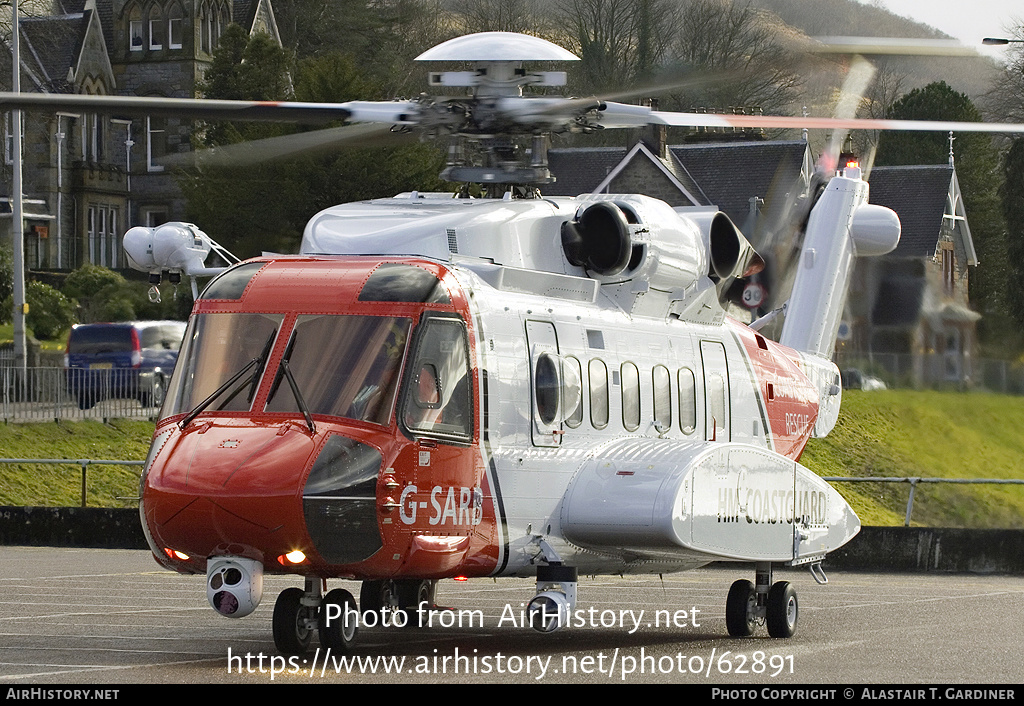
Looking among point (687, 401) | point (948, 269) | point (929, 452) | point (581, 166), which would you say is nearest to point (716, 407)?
point (687, 401)

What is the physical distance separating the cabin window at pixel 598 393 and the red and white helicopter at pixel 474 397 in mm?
28

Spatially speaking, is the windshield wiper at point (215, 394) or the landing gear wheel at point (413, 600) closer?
Answer: the windshield wiper at point (215, 394)

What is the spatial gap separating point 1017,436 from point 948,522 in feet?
23.1

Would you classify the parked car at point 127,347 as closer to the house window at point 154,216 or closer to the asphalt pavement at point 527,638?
the asphalt pavement at point 527,638

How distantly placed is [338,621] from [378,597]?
76.3 inches

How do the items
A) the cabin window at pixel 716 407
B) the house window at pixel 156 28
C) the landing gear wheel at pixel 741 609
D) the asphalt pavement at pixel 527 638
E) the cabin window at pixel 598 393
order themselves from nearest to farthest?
the asphalt pavement at pixel 527 638, the cabin window at pixel 598 393, the landing gear wheel at pixel 741 609, the cabin window at pixel 716 407, the house window at pixel 156 28

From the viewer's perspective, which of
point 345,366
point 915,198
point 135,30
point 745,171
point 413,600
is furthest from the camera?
point 135,30

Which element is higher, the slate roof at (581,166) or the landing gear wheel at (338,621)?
the landing gear wheel at (338,621)

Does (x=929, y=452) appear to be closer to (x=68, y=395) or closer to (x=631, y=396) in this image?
(x=68, y=395)

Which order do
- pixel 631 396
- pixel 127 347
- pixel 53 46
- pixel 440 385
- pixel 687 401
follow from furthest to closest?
pixel 53 46 < pixel 127 347 < pixel 687 401 < pixel 631 396 < pixel 440 385

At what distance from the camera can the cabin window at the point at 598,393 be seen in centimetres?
1378

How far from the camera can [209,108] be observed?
13188 millimetres

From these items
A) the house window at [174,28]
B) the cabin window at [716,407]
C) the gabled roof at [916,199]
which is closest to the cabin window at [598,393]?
the cabin window at [716,407]
